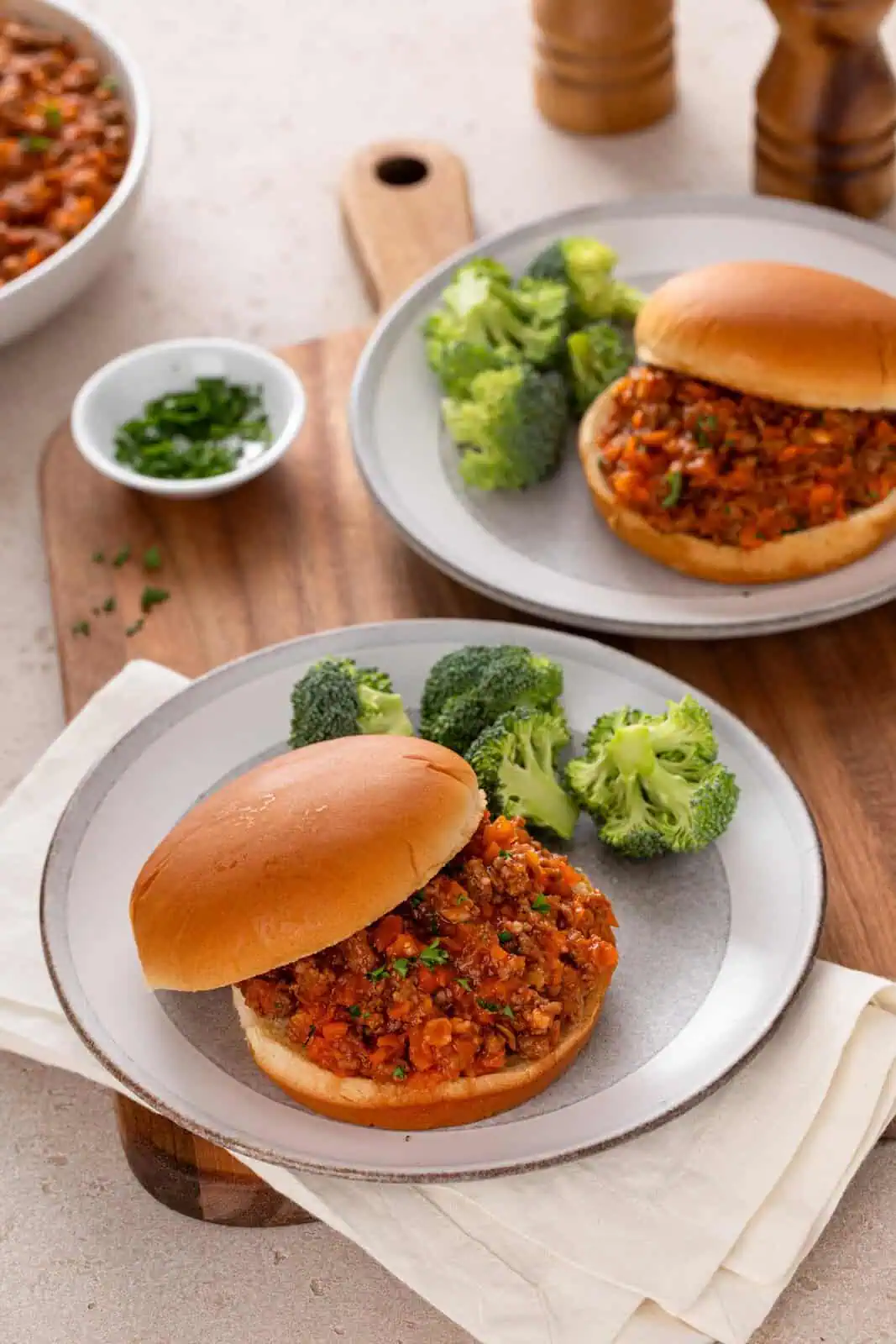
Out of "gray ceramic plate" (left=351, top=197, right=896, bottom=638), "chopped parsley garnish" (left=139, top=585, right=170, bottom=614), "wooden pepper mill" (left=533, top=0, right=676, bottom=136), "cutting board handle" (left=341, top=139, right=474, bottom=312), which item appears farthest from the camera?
"wooden pepper mill" (left=533, top=0, right=676, bottom=136)

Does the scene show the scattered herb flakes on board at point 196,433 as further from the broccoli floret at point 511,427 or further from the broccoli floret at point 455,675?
the broccoli floret at point 455,675

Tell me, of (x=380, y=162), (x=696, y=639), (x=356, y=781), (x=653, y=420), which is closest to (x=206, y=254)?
(x=380, y=162)

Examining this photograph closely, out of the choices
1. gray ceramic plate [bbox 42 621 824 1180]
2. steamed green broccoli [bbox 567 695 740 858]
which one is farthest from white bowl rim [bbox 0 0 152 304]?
steamed green broccoli [bbox 567 695 740 858]

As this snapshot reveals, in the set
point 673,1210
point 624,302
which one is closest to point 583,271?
point 624,302

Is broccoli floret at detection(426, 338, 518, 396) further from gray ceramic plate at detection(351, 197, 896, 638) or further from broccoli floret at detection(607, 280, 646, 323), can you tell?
broccoli floret at detection(607, 280, 646, 323)

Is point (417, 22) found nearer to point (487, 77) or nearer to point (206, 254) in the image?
point (487, 77)

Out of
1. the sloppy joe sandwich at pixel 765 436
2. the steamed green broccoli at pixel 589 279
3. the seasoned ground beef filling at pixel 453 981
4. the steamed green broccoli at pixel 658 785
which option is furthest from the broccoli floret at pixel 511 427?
the seasoned ground beef filling at pixel 453 981
